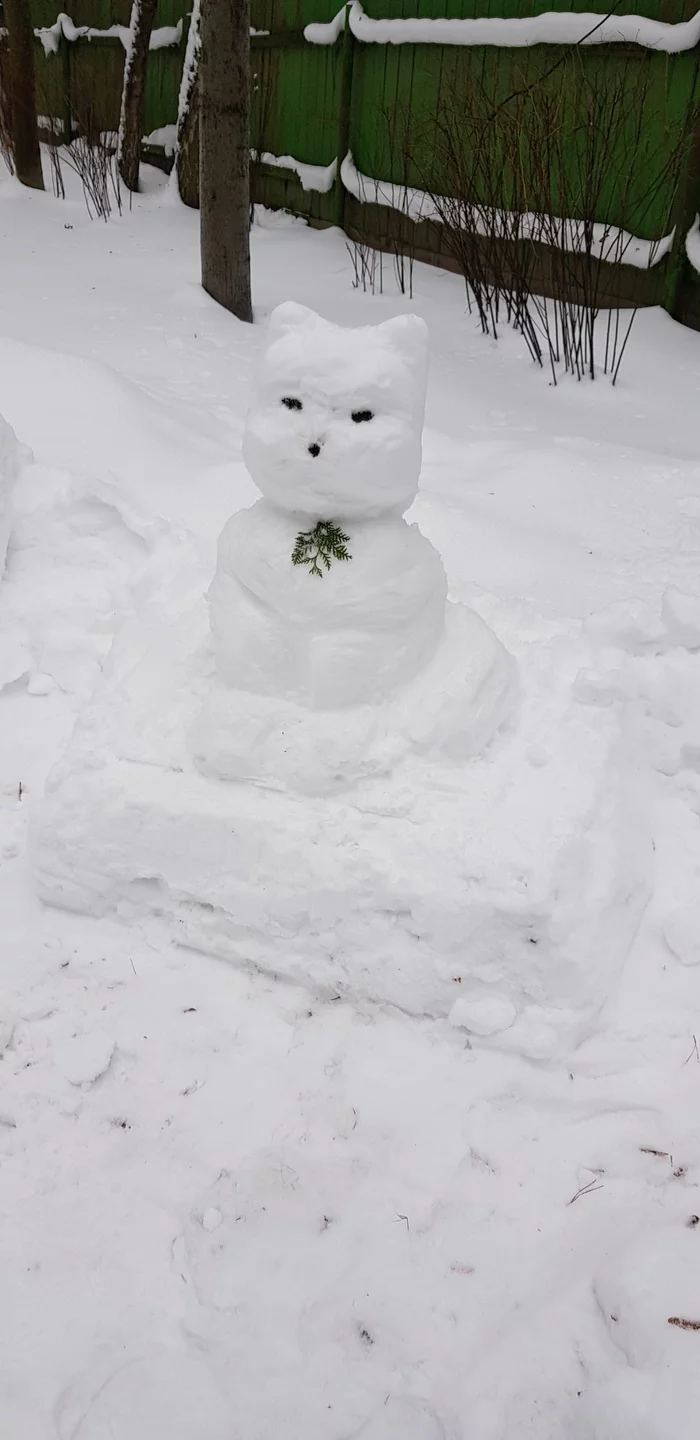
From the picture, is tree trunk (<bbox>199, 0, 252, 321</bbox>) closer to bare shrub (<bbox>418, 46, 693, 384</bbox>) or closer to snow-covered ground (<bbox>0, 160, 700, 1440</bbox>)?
bare shrub (<bbox>418, 46, 693, 384</bbox>)

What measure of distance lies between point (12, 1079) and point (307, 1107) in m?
0.66

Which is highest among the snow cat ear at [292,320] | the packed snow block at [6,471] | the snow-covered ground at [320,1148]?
the snow cat ear at [292,320]

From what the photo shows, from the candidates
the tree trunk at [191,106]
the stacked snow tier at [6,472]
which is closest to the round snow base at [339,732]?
the stacked snow tier at [6,472]

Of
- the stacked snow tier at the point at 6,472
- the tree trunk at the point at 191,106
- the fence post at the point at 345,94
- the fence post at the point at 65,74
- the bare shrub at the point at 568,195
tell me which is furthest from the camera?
the fence post at the point at 65,74

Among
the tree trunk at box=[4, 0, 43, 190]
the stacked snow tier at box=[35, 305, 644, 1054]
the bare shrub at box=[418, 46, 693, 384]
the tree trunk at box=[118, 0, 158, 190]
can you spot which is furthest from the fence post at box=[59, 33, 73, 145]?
the stacked snow tier at box=[35, 305, 644, 1054]

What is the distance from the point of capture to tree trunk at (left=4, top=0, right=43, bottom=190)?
7.59m

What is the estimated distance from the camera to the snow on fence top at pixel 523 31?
5176 millimetres

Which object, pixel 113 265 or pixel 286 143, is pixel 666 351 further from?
pixel 286 143

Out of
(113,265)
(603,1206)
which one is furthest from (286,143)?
(603,1206)

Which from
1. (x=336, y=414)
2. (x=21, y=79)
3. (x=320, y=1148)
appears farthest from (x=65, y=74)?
(x=320, y=1148)

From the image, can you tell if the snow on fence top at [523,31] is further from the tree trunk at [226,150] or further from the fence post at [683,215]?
the tree trunk at [226,150]

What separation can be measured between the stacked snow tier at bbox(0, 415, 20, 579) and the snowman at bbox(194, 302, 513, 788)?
4.33 ft

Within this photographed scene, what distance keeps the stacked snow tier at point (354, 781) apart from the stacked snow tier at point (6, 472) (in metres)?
1.21

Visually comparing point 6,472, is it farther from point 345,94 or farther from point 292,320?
point 345,94
